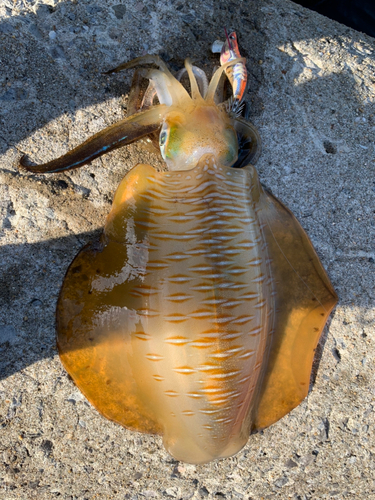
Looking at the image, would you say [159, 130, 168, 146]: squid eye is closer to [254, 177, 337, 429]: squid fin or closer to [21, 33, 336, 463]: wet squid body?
[21, 33, 336, 463]: wet squid body

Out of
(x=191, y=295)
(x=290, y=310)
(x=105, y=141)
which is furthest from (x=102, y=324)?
(x=290, y=310)

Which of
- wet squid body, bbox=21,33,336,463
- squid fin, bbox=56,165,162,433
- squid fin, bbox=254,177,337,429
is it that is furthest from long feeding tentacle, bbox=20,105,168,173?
squid fin, bbox=254,177,337,429

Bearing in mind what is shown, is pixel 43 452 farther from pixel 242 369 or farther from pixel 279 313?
pixel 279 313

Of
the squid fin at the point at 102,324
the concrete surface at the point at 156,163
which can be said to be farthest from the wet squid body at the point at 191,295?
the concrete surface at the point at 156,163

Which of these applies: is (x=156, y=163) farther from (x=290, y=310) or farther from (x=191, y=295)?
(x=290, y=310)

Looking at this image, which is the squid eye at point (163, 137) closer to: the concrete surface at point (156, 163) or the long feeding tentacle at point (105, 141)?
the long feeding tentacle at point (105, 141)
